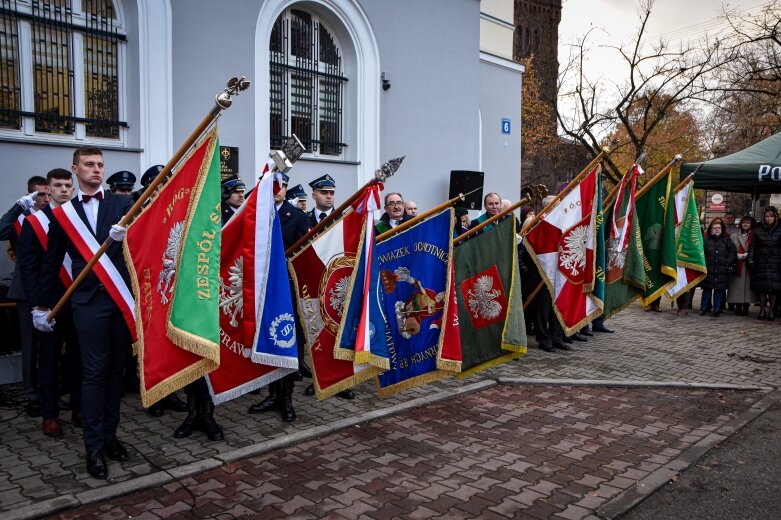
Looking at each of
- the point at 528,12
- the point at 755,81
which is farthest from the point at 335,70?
the point at 528,12

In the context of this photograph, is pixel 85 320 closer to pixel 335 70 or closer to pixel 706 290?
pixel 335 70

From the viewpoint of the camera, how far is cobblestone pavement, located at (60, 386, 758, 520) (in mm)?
3867

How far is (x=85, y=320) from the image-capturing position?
4176 mm

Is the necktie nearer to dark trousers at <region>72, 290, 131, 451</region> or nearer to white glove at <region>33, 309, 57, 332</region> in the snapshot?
dark trousers at <region>72, 290, 131, 451</region>

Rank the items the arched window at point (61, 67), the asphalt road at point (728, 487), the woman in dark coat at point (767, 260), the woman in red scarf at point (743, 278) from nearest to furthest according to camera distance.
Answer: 1. the asphalt road at point (728, 487)
2. the arched window at point (61, 67)
3. the woman in dark coat at point (767, 260)
4. the woman in red scarf at point (743, 278)

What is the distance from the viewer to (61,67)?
8.03m

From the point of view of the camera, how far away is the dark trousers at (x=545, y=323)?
A: 8.95 m

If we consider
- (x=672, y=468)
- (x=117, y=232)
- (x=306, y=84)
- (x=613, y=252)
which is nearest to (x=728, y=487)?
(x=672, y=468)

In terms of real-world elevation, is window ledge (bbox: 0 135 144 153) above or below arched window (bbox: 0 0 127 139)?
below

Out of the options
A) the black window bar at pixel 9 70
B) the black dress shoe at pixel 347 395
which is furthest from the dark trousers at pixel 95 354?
the black window bar at pixel 9 70

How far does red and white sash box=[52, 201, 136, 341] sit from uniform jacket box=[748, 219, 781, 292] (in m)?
11.8

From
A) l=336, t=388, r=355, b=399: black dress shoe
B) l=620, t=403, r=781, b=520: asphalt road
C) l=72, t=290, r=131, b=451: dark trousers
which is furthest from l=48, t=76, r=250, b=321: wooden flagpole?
l=620, t=403, r=781, b=520: asphalt road

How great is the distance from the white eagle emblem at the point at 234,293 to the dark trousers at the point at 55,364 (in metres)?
1.22

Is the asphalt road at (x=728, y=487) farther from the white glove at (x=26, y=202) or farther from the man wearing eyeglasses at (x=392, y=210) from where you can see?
the white glove at (x=26, y=202)
